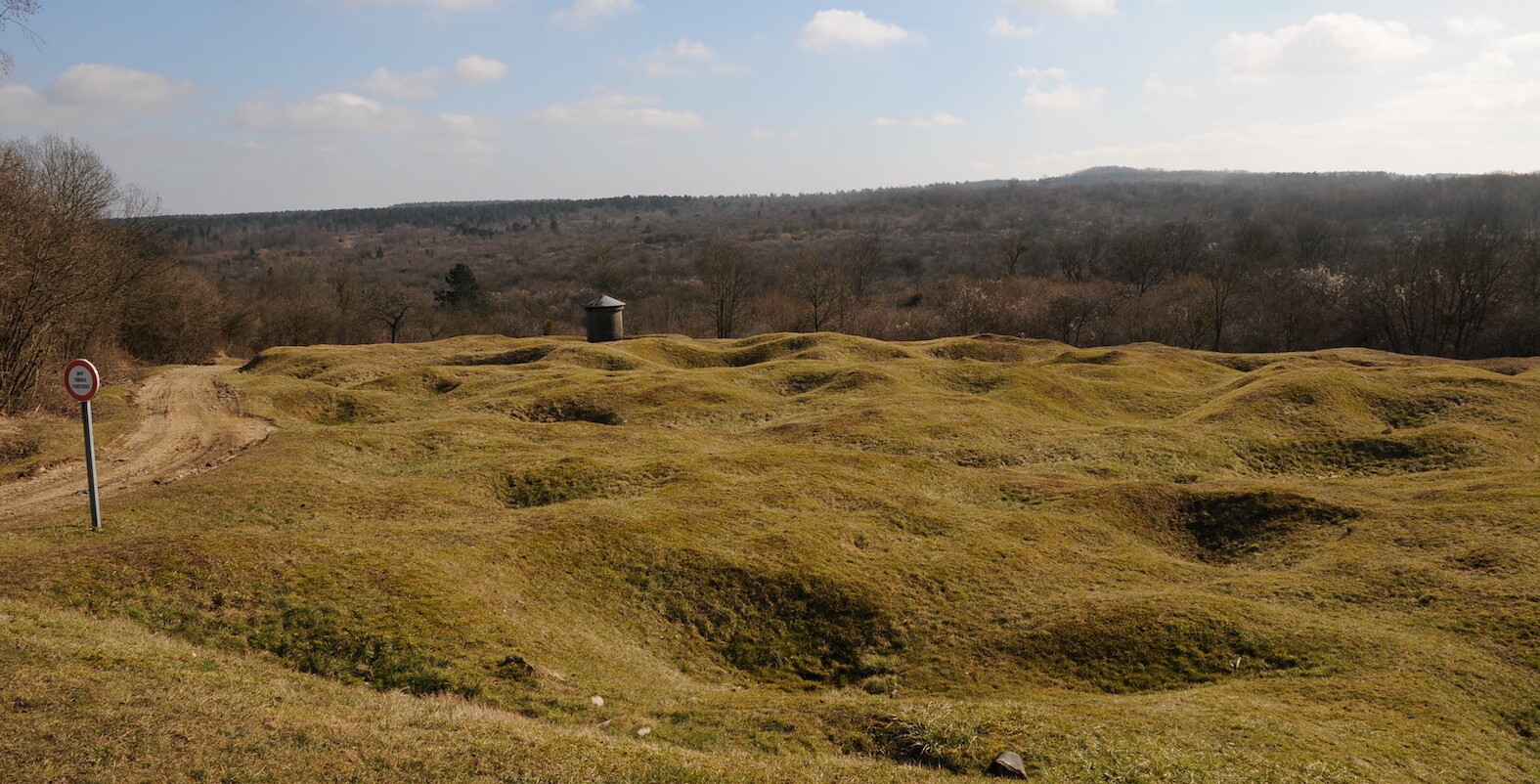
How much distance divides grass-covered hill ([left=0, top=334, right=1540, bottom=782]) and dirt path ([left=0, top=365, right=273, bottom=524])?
5.12 feet

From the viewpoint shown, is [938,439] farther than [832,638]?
Yes

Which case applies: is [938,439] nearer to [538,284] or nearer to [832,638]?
[832,638]

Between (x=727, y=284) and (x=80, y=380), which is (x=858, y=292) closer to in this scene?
(x=727, y=284)

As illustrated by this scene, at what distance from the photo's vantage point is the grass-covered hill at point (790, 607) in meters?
11.0

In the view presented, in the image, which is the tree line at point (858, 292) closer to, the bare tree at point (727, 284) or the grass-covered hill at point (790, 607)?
the bare tree at point (727, 284)

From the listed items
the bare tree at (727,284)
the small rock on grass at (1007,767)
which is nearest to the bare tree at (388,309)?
the bare tree at (727,284)

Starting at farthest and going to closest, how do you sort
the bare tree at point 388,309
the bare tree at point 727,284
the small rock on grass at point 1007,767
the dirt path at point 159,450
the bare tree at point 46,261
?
the bare tree at point 727,284, the bare tree at point 388,309, the bare tree at point 46,261, the dirt path at point 159,450, the small rock on grass at point 1007,767

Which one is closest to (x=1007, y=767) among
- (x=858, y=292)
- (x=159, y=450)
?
(x=159, y=450)

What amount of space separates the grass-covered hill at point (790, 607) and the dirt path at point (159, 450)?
1.56 m

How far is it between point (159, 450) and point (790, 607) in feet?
80.3

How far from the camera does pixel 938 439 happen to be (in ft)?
120

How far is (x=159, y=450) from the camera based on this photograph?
29.5m

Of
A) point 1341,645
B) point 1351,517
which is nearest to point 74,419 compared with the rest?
point 1341,645

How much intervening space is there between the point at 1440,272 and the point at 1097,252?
50.0m
